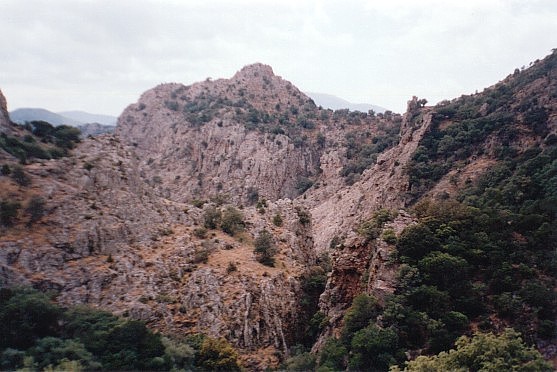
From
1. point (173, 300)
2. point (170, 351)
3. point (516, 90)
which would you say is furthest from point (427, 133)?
point (170, 351)

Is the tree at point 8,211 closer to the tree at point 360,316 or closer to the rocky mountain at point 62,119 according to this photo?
the rocky mountain at point 62,119

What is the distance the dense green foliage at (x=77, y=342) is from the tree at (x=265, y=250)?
35.5 ft

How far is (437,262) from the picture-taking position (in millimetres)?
26281

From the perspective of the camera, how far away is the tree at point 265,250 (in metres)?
34.9

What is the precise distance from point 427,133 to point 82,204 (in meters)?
44.8

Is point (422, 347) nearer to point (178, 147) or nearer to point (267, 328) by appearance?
point (267, 328)

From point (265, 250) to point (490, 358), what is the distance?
19568 millimetres

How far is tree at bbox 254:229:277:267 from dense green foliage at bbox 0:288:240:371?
10822mm

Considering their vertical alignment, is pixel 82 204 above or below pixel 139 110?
below

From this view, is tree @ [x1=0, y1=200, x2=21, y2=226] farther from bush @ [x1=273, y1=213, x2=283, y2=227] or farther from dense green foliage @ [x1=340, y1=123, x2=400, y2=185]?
dense green foliage @ [x1=340, y1=123, x2=400, y2=185]

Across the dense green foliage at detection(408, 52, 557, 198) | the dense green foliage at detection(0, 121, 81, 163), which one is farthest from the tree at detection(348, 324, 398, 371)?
the dense green foliage at detection(408, 52, 557, 198)

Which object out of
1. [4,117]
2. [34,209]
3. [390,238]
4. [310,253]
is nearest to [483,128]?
[310,253]

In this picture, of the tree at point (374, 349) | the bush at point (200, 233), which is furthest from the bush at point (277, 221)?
the tree at point (374, 349)

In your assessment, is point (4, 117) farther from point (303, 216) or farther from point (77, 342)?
point (303, 216)
